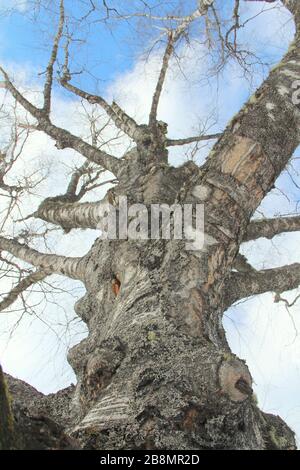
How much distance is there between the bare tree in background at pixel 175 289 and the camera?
1749mm

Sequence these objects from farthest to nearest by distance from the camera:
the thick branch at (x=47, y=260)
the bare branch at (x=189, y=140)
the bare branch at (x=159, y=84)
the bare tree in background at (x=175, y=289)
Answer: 1. the bare branch at (x=189, y=140)
2. the bare branch at (x=159, y=84)
3. the thick branch at (x=47, y=260)
4. the bare tree in background at (x=175, y=289)

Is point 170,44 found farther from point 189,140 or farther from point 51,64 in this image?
point 51,64

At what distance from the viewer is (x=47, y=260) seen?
3.80 meters

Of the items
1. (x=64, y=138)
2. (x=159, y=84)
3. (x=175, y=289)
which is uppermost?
(x=159, y=84)

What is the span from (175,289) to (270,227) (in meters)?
1.56

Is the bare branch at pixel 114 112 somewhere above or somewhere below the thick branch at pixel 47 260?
above

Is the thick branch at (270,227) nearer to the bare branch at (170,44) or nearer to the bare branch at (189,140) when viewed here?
the bare branch at (189,140)

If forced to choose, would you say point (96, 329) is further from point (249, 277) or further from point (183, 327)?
point (249, 277)

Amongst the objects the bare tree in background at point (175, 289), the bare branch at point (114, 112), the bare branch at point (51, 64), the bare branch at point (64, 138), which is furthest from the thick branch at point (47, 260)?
the bare branch at point (51, 64)

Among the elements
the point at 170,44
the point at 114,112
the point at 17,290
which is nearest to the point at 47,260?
the point at 17,290

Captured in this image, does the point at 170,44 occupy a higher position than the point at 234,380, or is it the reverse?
the point at 170,44

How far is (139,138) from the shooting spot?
3.74 meters

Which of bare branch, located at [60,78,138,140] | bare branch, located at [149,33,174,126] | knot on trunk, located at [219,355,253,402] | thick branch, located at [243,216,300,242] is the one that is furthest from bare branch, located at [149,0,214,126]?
knot on trunk, located at [219,355,253,402]
